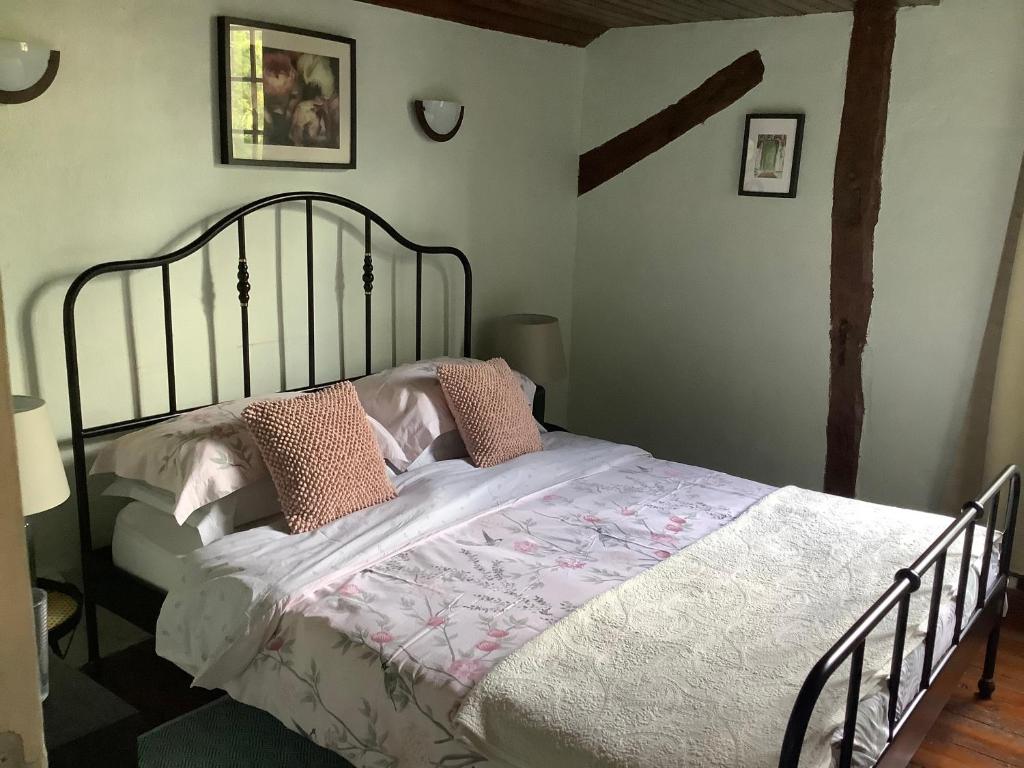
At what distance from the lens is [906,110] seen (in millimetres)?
3293

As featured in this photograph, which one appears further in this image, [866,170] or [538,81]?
[538,81]

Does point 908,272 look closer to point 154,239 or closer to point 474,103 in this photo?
point 474,103

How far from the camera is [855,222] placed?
3.45m

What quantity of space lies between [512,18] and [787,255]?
1456 millimetres

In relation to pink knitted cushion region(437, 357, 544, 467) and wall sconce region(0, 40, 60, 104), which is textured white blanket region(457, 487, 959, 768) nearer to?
pink knitted cushion region(437, 357, 544, 467)

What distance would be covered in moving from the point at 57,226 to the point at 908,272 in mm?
2880

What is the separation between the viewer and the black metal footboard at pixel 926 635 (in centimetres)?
147

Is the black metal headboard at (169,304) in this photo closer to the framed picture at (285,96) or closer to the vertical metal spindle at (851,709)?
the framed picture at (285,96)

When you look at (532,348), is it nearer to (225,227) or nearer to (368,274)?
(368,274)

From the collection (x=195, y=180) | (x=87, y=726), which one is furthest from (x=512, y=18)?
(x=87, y=726)

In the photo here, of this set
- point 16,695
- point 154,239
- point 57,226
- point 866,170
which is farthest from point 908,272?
point 16,695

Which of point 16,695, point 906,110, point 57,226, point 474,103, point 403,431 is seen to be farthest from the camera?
point 474,103

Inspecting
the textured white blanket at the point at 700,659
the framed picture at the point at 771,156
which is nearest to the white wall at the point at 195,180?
the framed picture at the point at 771,156

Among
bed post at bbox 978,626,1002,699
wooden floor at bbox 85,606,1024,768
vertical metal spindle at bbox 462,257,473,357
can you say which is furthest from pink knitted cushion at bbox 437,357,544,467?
bed post at bbox 978,626,1002,699
